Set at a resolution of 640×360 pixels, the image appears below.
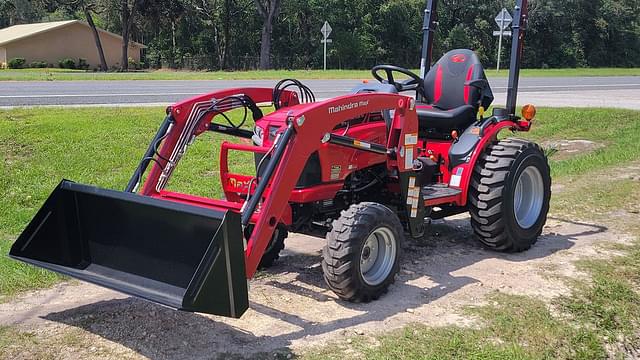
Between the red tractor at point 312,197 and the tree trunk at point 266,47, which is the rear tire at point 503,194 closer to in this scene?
the red tractor at point 312,197

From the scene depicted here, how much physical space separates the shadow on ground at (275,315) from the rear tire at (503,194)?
0.20 m

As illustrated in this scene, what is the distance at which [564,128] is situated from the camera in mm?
13570

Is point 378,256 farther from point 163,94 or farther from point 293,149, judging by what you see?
point 163,94

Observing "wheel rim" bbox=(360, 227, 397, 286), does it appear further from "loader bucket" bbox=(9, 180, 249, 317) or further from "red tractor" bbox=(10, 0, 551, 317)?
"loader bucket" bbox=(9, 180, 249, 317)

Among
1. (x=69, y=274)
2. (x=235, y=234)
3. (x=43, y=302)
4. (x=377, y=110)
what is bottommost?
(x=43, y=302)

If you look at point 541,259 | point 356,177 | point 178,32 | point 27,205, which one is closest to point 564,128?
point 541,259

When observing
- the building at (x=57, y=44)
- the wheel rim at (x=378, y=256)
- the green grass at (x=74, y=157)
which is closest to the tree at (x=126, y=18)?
the building at (x=57, y=44)

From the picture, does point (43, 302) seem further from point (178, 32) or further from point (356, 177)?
point (178, 32)

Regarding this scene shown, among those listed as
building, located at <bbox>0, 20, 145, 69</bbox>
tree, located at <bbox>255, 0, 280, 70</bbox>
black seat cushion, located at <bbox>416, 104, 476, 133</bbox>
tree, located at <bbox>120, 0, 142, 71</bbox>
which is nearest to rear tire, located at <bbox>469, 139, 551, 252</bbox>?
black seat cushion, located at <bbox>416, 104, 476, 133</bbox>

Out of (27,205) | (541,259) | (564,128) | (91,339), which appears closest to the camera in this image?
(91,339)

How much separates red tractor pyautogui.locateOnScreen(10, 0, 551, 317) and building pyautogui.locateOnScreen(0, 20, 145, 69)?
147ft

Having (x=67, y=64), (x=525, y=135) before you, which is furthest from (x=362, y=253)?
(x=67, y=64)

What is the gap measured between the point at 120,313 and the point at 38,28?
48.5 meters

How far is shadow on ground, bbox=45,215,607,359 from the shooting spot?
4102 millimetres
